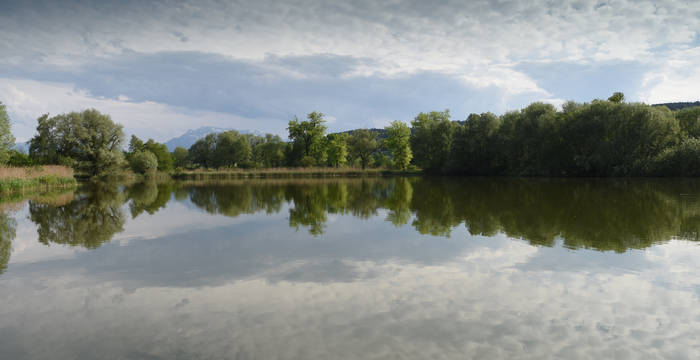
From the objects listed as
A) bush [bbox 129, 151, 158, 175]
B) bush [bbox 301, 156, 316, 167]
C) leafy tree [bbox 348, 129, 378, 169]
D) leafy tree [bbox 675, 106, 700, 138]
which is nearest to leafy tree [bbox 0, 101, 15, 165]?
bush [bbox 129, 151, 158, 175]

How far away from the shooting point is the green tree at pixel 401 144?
244ft

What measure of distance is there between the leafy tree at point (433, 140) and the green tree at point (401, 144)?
1.33 m

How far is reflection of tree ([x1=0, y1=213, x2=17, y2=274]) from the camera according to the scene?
749 cm

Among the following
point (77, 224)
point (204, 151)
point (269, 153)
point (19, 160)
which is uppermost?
point (204, 151)

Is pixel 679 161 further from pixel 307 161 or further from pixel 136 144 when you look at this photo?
pixel 136 144

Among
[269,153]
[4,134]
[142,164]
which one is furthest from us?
[269,153]

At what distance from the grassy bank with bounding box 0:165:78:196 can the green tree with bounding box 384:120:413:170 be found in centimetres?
5199

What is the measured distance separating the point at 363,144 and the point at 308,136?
16.4 m

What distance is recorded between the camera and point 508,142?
186 ft

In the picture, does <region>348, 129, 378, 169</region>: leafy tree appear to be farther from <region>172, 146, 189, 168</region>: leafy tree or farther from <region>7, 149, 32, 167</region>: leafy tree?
<region>172, 146, 189, 168</region>: leafy tree

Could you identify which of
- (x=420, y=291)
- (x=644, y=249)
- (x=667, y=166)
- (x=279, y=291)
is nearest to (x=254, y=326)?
(x=279, y=291)

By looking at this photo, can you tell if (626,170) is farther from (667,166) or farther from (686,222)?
(686,222)

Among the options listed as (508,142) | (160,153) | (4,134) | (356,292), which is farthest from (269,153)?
(356,292)

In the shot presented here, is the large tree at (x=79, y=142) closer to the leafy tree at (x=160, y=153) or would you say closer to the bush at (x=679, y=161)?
the leafy tree at (x=160, y=153)
